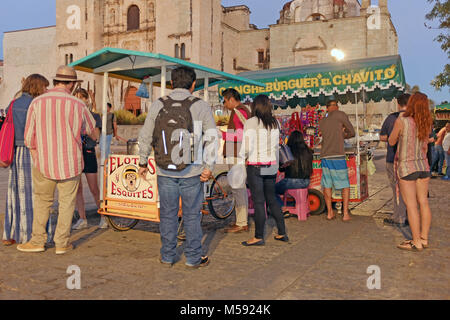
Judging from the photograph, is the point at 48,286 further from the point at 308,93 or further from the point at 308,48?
the point at 308,48

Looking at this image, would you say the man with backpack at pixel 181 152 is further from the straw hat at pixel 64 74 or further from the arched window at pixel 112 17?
the arched window at pixel 112 17

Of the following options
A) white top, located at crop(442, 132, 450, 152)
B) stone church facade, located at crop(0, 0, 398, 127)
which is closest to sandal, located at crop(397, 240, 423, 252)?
white top, located at crop(442, 132, 450, 152)

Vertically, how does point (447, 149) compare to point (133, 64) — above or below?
below

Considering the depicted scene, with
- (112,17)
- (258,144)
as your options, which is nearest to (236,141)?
(258,144)

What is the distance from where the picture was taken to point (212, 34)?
1556 inches

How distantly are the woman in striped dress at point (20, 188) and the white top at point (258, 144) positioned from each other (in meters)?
2.76

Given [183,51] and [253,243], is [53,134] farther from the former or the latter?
[183,51]

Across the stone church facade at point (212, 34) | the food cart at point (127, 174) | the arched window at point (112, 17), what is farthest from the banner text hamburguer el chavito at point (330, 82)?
the arched window at point (112, 17)

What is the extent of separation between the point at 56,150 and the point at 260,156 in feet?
7.98

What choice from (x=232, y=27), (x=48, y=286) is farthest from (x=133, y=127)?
(x=48, y=286)

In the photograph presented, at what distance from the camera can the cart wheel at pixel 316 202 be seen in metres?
7.62

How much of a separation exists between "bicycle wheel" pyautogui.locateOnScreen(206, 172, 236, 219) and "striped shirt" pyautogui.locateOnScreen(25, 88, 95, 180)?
2474mm

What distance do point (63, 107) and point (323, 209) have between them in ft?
15.7

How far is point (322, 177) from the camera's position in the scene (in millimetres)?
7320
